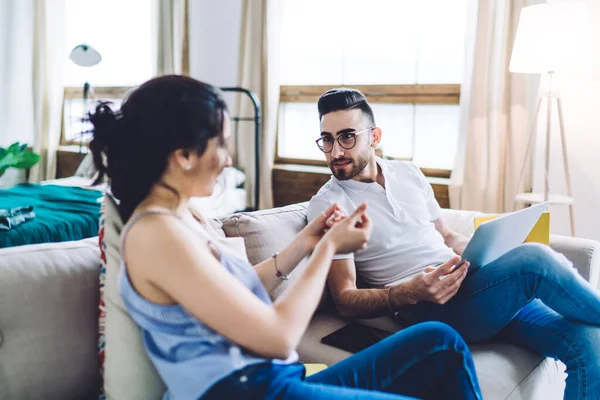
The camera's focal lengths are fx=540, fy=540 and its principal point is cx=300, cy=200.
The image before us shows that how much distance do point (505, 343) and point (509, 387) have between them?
0.76ft

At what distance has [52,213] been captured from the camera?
2.83 m

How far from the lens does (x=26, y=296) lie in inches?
43.1

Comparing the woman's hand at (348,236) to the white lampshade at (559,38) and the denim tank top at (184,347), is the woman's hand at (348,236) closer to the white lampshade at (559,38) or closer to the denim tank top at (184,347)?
the denim tank top at (184,347)

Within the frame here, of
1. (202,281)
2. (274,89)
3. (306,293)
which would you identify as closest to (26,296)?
(202,281)

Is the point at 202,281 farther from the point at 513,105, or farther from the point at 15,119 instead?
the point at 15,119

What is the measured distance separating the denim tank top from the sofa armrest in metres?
1.43

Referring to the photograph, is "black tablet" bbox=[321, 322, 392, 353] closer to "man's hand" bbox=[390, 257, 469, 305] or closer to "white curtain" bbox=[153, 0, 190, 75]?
"man's hand" bbox=[390, 257, 469, 305]

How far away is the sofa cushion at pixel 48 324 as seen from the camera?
1.07 m

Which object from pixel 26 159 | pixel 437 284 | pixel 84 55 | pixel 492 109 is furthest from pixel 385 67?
pixel 26 159

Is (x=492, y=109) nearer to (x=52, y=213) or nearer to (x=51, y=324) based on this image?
(x=52, y=213)

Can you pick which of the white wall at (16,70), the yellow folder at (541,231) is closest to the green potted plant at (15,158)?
the white wall at (16,70)

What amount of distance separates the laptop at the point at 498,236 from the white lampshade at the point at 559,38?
3.39ft

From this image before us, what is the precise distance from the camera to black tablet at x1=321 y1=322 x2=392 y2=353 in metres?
1.50

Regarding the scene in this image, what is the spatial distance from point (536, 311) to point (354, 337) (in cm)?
56
